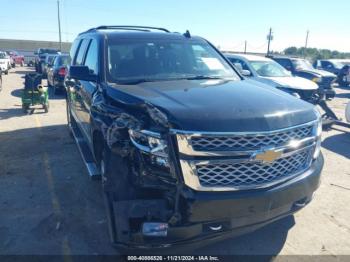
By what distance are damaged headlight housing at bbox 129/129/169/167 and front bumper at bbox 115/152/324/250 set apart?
0.30 meters

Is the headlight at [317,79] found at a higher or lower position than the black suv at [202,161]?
lower

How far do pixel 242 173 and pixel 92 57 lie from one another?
289 centimetres

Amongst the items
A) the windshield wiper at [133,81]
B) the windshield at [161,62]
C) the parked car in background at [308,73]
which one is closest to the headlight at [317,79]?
the parked car in background at [308,73]

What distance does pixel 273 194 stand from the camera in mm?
2744

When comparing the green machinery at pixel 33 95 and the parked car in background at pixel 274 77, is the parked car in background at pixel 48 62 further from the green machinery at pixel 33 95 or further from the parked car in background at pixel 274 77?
the parked car in background at pixel 274 77

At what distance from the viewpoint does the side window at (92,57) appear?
428 centimetres

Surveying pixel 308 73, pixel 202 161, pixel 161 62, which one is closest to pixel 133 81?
pixel 161 62

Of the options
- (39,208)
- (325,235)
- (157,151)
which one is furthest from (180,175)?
(39,208)

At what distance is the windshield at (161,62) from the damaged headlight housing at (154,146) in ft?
4.56

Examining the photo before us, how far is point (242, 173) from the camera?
8.82 feet

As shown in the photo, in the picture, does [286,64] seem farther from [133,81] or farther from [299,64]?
[133,81]

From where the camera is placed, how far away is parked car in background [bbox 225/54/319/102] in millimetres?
9961

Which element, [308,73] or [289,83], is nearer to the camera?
[289,83]

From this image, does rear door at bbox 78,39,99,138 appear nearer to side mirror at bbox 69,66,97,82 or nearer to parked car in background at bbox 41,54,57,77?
side mirror at bbox 69,66,97,82
